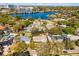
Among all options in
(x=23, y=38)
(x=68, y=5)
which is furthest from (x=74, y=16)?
(x=23, y=38)

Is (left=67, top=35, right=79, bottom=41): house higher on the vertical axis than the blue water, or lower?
lower

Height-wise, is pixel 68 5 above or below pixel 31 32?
above

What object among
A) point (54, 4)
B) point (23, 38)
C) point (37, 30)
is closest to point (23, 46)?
point (23, 38)

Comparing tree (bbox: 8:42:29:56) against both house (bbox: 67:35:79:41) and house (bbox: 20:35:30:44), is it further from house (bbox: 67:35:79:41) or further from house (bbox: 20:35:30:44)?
house (bbox: 67:35:79:41)

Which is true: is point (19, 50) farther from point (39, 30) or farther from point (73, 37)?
point (73, 37)

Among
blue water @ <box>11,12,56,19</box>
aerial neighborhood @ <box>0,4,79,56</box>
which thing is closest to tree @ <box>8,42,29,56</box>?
aerial neighborhood @ <box>0,4,79,56</box>

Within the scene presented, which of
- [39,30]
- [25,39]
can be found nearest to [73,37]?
[39,30]

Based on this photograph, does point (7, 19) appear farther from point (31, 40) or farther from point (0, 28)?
point (31, 40)

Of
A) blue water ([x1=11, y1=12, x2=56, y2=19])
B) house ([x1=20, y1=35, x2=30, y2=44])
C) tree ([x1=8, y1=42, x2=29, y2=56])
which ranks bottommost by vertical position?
tree ([x1=8, y1=42, x2=29, y2=56])

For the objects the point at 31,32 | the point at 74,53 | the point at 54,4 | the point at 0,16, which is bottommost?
the point at 74,53

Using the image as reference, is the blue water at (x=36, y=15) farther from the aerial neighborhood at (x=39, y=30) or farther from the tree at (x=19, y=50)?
the tree at (x=19, y=50)

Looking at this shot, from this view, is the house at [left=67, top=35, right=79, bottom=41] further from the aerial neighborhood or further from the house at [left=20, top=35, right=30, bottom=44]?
the house at [left=20, top=35, right=30, bottom=44]
